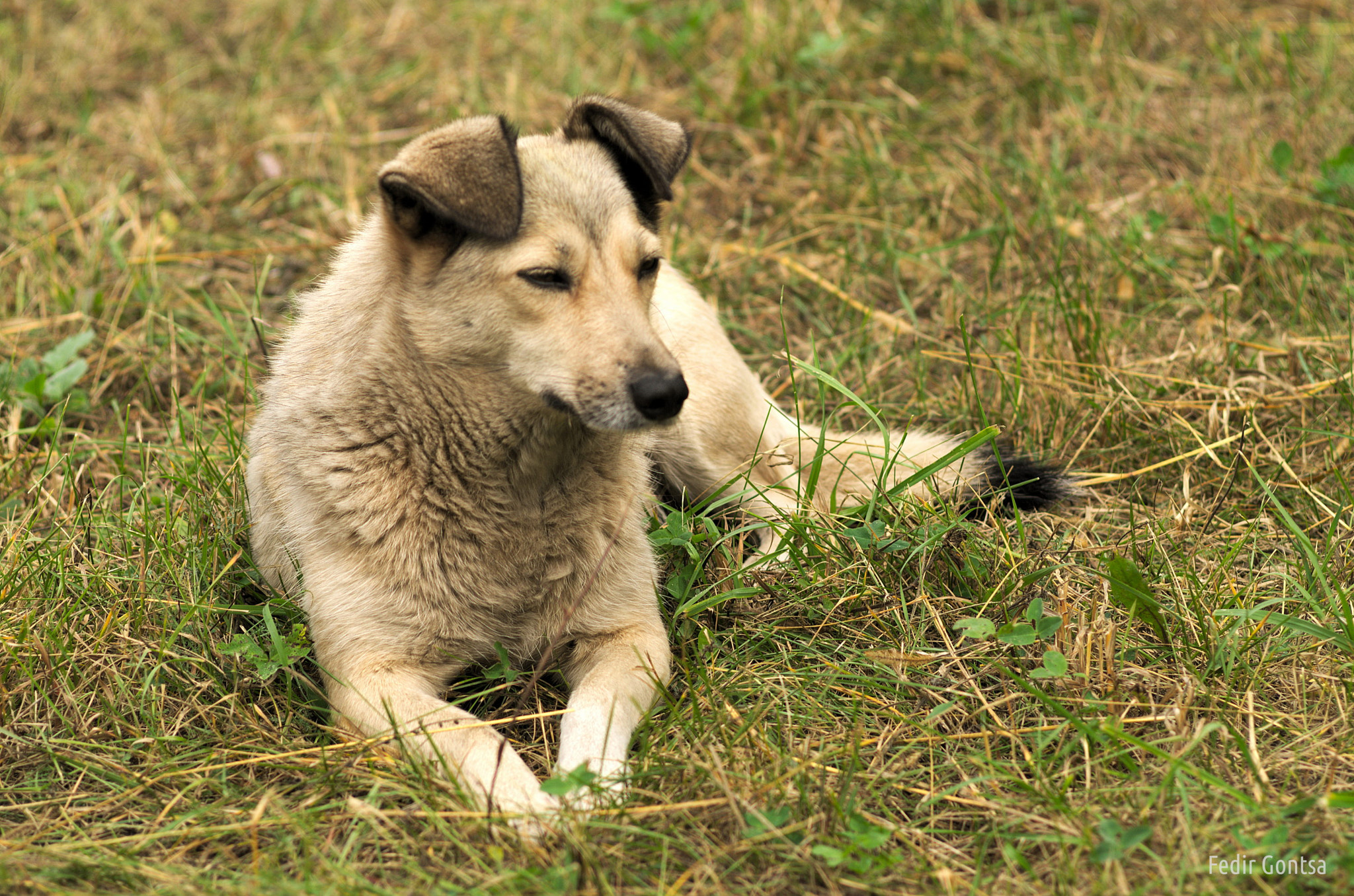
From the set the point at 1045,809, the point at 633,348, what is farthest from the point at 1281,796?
the point at 633,348

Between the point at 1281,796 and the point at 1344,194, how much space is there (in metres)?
3.53

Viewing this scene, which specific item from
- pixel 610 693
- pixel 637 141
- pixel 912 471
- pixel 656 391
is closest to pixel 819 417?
pixel 912 471

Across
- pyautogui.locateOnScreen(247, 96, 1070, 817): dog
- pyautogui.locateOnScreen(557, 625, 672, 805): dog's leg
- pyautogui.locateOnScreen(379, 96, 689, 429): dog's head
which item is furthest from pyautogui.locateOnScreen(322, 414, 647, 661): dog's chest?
pyautogui.locateOnScreen(379, 96, 689, 429): dog's head

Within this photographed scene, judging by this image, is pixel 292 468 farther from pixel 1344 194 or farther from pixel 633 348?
pixel 1344 194

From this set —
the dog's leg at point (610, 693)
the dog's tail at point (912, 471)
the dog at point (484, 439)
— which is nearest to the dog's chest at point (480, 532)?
the dog at point (484, 439)

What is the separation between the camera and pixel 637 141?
3293 mm

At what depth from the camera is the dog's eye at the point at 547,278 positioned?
2949 mm

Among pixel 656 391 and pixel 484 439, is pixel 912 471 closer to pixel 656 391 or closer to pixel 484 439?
pixel 656 391

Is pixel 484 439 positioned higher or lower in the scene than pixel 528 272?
lower

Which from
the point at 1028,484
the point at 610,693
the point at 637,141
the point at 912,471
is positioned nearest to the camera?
the point at 610,693

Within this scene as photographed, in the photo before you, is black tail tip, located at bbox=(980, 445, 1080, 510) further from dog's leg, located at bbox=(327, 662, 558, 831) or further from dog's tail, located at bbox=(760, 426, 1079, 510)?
dog's leg, located at bbox=(327, 662, 558, 831)

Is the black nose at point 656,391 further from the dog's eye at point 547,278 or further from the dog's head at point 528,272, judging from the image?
the dog's eye at point 547,278

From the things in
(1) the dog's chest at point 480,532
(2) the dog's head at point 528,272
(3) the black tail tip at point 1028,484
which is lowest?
(3) the black tail tip at point 1028,484

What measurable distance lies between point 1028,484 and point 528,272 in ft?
6.04
